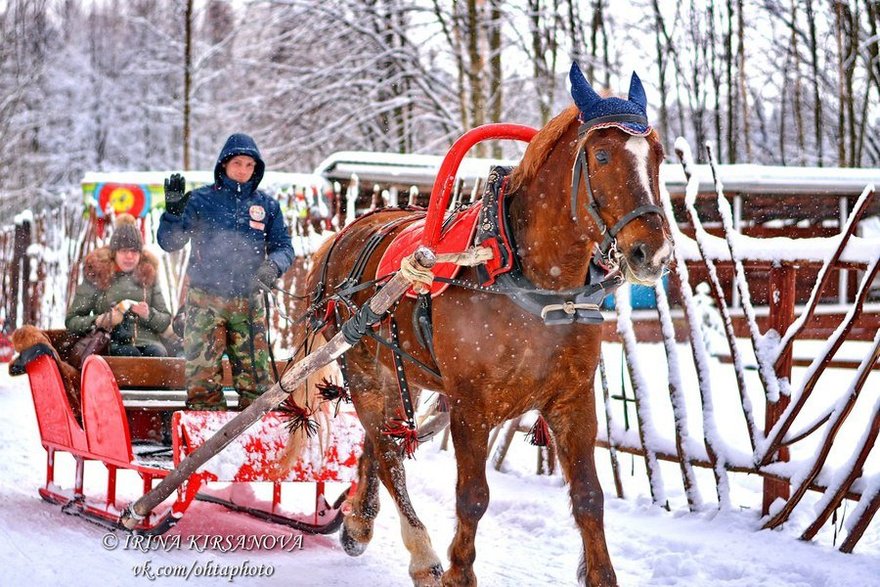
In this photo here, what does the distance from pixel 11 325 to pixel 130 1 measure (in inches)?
1206

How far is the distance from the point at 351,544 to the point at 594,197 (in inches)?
95.5

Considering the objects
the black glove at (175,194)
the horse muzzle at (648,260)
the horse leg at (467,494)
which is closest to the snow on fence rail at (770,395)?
the black glove at (175,194)

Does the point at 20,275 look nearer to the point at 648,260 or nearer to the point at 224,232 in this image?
the point at 224,232

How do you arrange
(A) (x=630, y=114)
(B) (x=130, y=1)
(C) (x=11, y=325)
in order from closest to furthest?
(A) (x=630, y=114)
(C) (x=11, y=325)
(B) (x=130, y=1)

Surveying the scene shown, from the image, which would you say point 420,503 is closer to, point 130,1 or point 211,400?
point 211,400

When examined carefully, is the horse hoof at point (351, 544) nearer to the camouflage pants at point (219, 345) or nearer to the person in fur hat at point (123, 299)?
the camouflage pants at point (219, 345)

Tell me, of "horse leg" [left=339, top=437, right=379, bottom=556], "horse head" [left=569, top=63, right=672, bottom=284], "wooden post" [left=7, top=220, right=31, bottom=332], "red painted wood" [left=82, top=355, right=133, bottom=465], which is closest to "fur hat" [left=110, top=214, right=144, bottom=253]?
"red painted wood" [left=82, top=355, right=133, bottom=465]

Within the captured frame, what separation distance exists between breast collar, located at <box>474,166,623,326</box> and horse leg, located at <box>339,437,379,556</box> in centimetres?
165

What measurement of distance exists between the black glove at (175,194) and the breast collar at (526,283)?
6.46 ft

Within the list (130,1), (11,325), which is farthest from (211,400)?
(130,1)

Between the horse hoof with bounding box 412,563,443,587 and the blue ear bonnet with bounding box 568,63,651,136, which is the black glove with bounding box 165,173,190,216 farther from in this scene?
the blue ear bonnet with bounding box 568,63,651,136

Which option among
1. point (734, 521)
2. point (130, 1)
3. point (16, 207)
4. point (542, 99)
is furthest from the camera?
point (130, 1)

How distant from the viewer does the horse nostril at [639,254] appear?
311 centimetres

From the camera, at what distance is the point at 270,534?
5.25 meters
